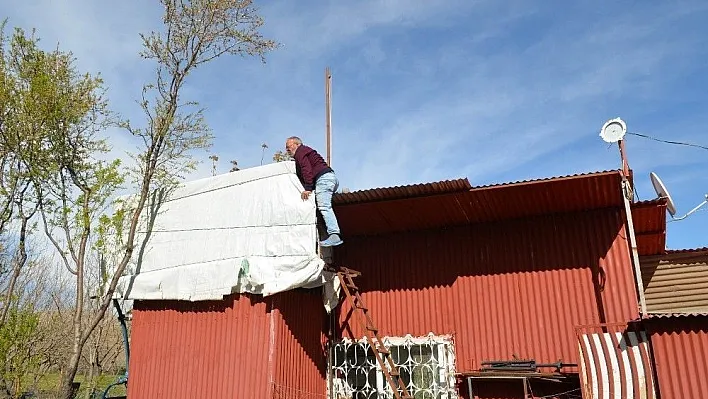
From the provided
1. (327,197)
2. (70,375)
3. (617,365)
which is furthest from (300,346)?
(617,365)

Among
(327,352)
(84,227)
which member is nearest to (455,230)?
(327,352)

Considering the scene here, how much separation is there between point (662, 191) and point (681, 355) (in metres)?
3.12

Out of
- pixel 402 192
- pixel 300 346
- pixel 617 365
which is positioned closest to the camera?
pixel 617 365

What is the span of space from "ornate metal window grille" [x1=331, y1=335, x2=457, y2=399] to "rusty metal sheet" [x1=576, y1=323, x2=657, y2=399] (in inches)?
92.4

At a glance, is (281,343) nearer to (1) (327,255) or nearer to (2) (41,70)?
(1) (327,255)

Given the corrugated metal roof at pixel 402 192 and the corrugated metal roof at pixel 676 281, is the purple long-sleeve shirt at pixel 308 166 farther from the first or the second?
the corrugated metal roof at pixel 676 281

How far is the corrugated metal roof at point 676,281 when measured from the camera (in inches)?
434

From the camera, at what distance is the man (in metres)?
8.77

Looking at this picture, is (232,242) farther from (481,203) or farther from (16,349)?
(16,349)

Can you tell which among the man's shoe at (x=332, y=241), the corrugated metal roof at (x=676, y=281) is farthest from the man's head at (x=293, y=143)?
the corrugated metal roof at (x=676, y=281)

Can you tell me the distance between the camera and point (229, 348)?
884 centimetres

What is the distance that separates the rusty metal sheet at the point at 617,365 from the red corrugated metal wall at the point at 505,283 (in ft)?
2.34

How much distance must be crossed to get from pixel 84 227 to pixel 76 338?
2065 millimetres

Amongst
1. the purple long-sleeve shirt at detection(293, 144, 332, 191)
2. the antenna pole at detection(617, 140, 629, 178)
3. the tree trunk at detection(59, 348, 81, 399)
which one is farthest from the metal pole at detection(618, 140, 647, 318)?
the tree trunk at detection(59, 348, 81, 399)
